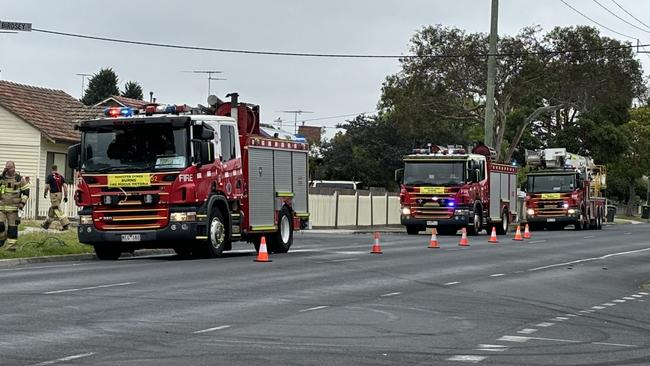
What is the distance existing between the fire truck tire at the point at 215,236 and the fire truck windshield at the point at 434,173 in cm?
1737

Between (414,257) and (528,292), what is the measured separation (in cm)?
786

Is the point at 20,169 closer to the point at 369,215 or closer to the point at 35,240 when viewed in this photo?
the point at 369,215

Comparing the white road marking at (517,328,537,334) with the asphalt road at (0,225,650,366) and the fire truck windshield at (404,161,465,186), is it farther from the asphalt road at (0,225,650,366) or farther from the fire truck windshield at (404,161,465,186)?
the fire truck windshield at (404,161,465,186)

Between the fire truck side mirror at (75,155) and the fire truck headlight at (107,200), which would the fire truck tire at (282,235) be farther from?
the fire truck side mirror at (75,155)

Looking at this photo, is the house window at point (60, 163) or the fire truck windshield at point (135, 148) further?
the house window at point (60, 163)

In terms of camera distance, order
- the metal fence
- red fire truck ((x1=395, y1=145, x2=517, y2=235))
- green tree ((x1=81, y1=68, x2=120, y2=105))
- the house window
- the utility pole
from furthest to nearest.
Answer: green tree ((x1=81, y1=68, x2=120, y2=105)) → the utility pole → the house window → red fire truck ((x1=395, y1=145, x2=517, y2=235)) → the metal fence

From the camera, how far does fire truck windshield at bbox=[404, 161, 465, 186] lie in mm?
38906

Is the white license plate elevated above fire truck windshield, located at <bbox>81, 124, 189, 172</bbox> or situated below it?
below

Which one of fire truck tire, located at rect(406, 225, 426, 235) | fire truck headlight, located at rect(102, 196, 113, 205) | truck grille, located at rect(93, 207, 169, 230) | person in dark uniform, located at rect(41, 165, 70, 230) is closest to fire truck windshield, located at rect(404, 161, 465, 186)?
fire truck tire, located at rect(406, 225, 426, 235)

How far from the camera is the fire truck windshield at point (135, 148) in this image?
21.3 metres

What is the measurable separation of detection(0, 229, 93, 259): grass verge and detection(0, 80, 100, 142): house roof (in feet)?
57.1

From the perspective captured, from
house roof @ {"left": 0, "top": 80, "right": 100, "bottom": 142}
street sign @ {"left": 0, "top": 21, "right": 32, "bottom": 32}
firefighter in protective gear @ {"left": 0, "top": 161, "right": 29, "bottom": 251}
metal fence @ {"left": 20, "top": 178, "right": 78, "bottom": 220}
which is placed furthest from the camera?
house roof @ {"left": 0, "top": 80, "right": 100, "bottom": 142}

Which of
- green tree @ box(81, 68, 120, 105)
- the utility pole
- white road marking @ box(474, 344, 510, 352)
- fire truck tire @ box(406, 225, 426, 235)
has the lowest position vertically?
white road marking @ box(474, 344, 510, 352)

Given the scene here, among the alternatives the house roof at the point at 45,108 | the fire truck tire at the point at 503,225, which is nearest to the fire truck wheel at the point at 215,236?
the house roof at the point at 45,108
